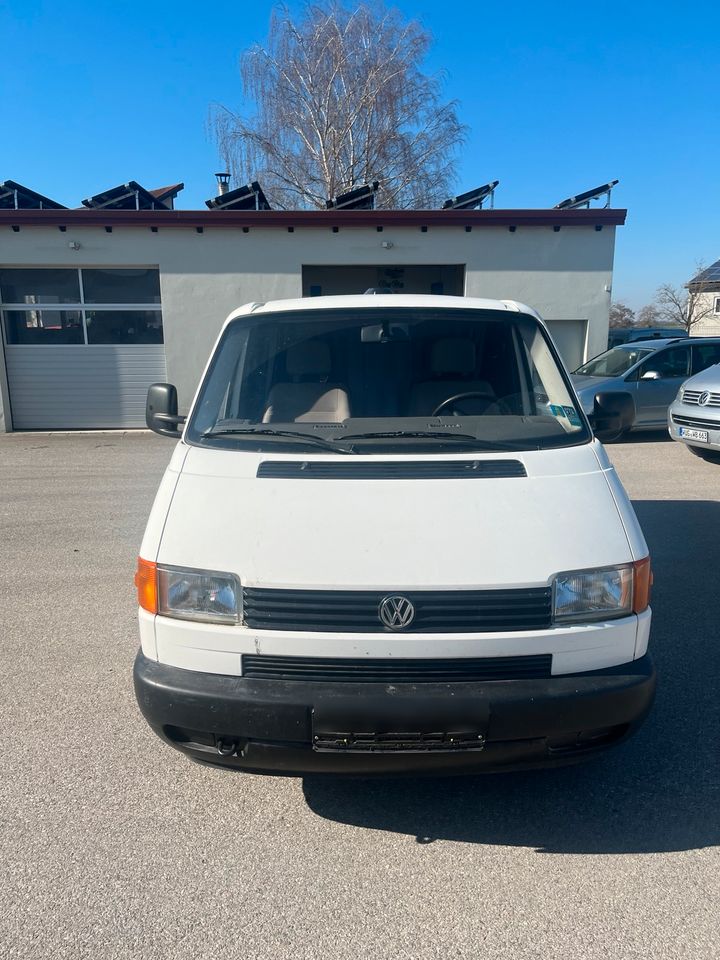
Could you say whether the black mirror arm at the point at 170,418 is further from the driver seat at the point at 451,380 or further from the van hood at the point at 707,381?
the van hood at the point at 707,381

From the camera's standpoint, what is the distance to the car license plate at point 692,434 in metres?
9.30

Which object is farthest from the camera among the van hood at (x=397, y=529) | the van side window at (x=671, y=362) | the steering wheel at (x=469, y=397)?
the van side window at (x=671, y=362)

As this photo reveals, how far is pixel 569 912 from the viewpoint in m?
2.32

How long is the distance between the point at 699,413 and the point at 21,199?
1333 centimetres

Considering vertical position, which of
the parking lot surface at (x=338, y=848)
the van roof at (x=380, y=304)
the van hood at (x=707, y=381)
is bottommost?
the parking lot surface at (x=338, y=848)

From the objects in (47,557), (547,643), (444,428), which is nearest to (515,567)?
(547,643)

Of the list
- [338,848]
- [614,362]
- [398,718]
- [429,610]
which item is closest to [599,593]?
[429,610]

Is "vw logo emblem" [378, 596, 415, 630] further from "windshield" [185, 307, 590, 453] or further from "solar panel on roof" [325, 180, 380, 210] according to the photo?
"solar panel on roof" [325, 180, 380, 210]

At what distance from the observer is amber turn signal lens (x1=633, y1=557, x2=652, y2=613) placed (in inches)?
101

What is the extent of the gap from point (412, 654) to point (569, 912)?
0.98m

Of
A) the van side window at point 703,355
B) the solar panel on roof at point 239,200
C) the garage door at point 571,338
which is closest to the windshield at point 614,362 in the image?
the van side window at point 703,355

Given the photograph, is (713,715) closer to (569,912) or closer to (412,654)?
(569,912)

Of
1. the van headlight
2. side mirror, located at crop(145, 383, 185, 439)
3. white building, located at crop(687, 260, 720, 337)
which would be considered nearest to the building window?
side mirror, located at crop(145, 383, 185, 439)

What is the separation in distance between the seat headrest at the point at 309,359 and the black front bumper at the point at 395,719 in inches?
73.6
